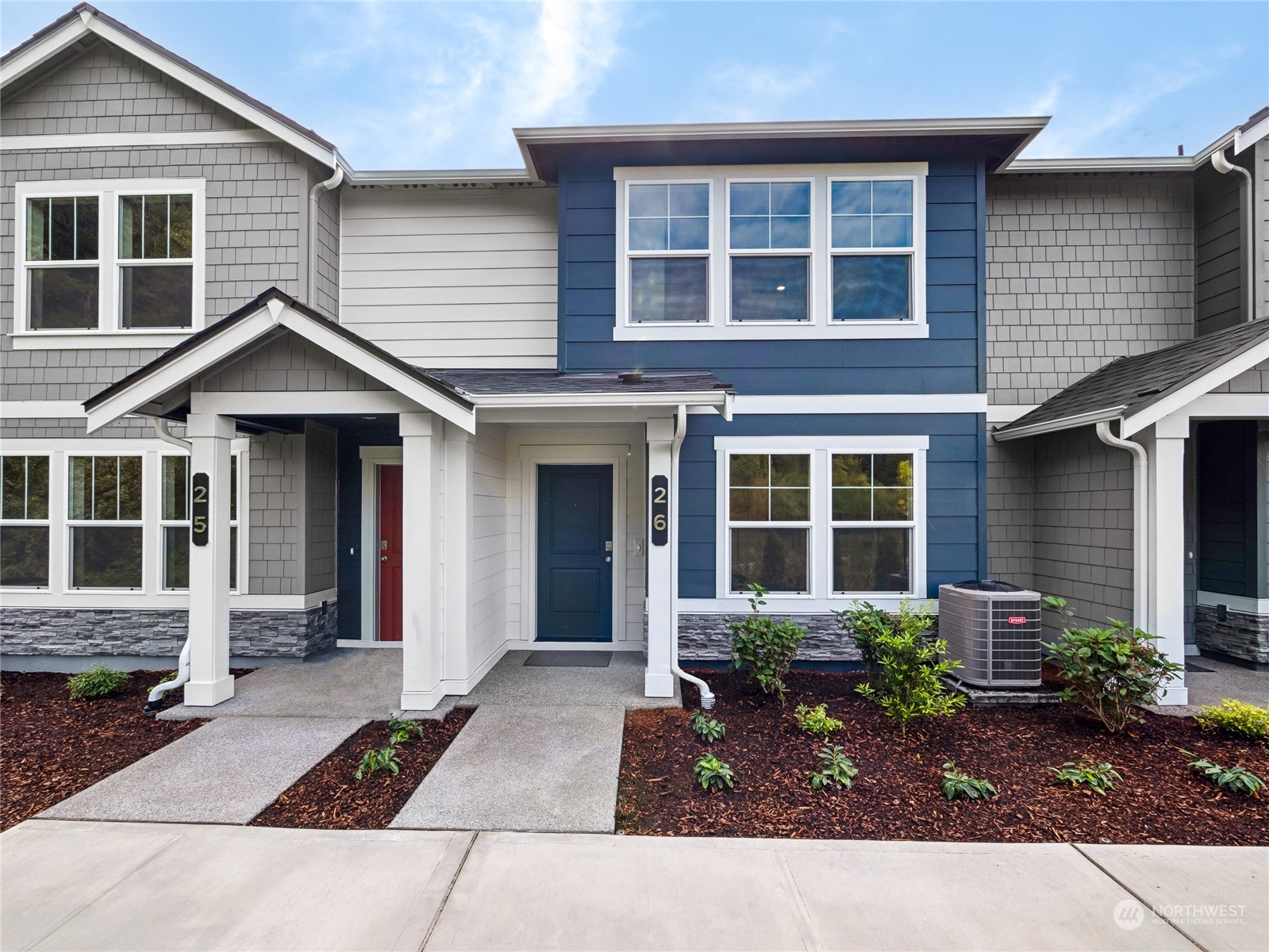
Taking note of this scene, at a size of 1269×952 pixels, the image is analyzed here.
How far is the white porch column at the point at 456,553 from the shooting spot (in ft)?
17.0

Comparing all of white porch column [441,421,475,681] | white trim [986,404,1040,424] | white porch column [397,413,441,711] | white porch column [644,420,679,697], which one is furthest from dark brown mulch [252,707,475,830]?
white trim [986,404,1040,424]

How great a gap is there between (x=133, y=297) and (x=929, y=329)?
8401 millimetres

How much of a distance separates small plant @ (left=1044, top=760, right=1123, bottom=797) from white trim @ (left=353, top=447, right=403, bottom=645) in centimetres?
624

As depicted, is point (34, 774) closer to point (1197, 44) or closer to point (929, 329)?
point (929, 329)

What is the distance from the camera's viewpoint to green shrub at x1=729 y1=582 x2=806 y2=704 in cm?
529

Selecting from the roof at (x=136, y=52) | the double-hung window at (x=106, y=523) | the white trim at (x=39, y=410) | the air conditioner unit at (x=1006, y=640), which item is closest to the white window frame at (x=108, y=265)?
the white trim at (x=39, y=410)

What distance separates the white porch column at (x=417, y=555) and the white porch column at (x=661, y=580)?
185 cm

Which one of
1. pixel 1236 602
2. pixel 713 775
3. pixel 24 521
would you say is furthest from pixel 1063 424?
pixel 24 521

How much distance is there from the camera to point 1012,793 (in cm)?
371

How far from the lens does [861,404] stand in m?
6.23

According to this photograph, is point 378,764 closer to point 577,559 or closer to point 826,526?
point 577,559

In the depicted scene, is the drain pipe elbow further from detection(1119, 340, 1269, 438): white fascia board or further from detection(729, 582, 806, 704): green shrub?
detection(1119, 340, 1269, 438): white fascia board

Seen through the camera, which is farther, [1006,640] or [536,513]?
[536,513]

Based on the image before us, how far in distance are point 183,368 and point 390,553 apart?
2.90m
